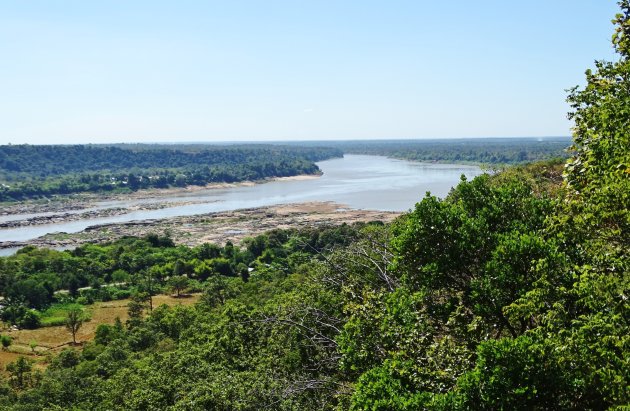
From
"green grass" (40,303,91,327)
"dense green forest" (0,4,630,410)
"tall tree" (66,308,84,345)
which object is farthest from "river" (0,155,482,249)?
"dense green forest" (0,4,630,410)

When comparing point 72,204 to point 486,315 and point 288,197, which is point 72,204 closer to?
point 288,197

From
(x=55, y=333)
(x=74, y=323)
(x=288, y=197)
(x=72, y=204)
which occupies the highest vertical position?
(x=288, y=197)

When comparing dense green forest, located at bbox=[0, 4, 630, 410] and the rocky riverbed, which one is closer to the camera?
dense green forest, located at bbox=[0, 4, 630, 410]

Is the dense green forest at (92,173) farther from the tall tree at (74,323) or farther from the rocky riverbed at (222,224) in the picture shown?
the tall tree at (74,323)

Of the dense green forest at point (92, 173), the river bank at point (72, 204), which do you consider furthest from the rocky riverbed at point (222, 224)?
the dense green forest at point (92, 173)

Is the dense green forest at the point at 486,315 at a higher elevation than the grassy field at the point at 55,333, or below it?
higher

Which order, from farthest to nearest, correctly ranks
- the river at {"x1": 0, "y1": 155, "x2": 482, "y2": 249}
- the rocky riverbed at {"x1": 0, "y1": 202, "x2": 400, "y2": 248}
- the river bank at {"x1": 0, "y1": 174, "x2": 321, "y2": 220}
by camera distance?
the river bank at {"x1": 0, "y1": 174, "x2": 321, "y2": 220}, the river at {"x1": 0, "y1": 155, "x2": 482, "y2": 249}, the rocky riverbed at {"x1": 0, "y1": 202, "x2": 400, "y2": 248}

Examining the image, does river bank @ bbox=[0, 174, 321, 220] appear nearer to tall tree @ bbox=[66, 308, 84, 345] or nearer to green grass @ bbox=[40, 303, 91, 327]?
green grass @ bbox=[40, 303, 91, 327]

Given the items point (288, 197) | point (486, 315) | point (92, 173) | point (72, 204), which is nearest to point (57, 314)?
point (486, 315)
